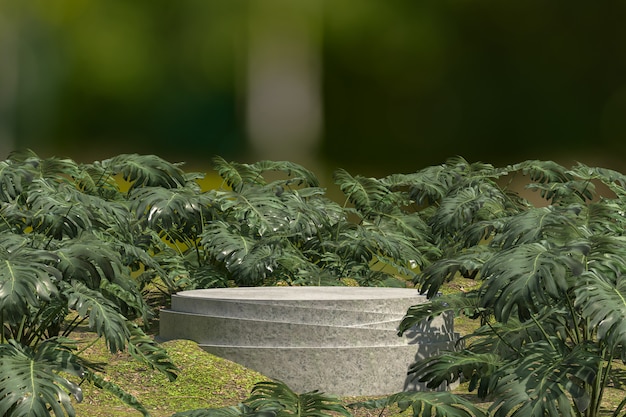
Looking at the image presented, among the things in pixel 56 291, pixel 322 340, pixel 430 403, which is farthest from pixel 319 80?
pixel 430 403

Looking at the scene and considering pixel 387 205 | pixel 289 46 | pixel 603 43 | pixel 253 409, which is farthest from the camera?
pixel 603 43

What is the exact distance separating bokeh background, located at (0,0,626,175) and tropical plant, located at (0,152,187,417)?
321 centimetres

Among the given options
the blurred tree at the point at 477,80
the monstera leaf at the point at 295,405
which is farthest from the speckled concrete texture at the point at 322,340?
the blurred tree at the point at 477,80

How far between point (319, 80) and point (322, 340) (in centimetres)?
550

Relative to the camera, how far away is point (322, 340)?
279 inches

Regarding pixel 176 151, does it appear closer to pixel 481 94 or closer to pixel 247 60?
pixel 247 60

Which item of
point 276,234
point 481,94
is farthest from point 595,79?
point 276,234

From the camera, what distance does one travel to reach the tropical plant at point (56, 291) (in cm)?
480

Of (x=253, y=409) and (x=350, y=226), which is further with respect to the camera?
(x=350, y=226)

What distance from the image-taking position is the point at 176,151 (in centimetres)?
1205

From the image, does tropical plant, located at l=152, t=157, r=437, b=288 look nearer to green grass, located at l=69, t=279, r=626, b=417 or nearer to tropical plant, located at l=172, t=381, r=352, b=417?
green grass, located at l=69, t=279, r=626, b=417

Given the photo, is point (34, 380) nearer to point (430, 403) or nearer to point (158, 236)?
point (430, 403)

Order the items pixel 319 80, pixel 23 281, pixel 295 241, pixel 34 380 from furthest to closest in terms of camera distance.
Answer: pixel 319 80, pixel 295 241, pixel 23 281, pixel 34 380

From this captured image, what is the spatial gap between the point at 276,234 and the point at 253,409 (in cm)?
429
